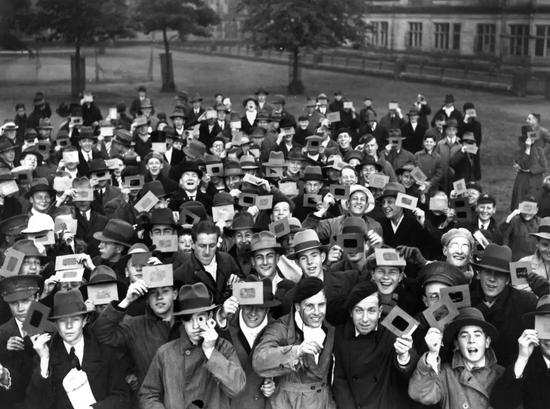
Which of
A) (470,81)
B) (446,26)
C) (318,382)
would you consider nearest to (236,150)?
(318,382)

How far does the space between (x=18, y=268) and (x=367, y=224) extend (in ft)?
12.0

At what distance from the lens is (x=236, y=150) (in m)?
12.6

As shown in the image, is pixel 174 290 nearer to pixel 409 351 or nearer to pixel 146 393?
pixel 146 393

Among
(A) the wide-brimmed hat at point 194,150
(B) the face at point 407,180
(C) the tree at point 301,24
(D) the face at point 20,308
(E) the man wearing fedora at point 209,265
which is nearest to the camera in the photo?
(D) the face at point 20,308

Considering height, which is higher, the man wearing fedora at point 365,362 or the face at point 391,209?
the face at point 391,209

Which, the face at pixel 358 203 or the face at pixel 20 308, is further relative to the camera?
the face at pixel 358 203

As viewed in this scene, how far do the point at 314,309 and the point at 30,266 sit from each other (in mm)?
2846

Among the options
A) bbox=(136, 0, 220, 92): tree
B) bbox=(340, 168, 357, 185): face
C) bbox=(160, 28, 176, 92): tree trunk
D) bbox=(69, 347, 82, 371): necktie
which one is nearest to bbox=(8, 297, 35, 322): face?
bbox=(69, 347, 82, 371): necktie

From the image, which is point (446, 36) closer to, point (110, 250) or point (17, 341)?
point (110, 250)

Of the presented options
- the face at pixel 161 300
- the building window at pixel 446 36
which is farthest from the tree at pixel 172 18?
the face at pixel 161 300

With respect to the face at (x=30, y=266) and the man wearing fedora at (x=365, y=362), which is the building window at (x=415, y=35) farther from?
the man wearing fedora at (x=365, y=362)

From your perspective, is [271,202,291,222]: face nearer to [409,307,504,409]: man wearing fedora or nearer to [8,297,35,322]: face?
[8,297,35,322]: face

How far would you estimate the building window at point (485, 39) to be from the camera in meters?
42.2

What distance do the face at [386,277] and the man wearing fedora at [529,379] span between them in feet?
4.54
